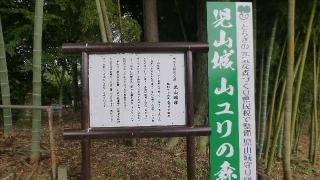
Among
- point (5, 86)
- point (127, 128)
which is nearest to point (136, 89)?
point (127, 128)

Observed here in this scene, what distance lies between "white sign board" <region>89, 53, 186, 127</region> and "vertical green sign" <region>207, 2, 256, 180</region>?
0.32 m

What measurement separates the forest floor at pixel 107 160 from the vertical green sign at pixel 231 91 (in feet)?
5.38

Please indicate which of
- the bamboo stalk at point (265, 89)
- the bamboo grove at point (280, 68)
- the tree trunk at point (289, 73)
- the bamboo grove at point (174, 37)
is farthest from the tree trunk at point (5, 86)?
the bamboo stalk at point (265, 89)

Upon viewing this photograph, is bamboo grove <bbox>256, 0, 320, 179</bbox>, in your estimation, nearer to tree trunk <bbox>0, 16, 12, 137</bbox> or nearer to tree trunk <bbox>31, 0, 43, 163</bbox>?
tree trunk <bbox>31, 0, 43, 163</bbox>

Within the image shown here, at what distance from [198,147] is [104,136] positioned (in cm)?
304

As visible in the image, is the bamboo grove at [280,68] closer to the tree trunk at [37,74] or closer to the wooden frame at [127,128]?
the wooden frame at [127,128]

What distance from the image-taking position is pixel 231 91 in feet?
10.1

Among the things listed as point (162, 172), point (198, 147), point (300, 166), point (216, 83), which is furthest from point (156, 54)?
point (300, 166)

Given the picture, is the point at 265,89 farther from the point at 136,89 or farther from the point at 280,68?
the point at 136,89

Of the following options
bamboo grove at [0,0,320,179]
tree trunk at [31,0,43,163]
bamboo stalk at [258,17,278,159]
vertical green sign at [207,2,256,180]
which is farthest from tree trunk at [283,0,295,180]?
tree trunk at [31,0,43,163]

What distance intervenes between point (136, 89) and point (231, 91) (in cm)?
76

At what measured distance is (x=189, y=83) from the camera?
288cm

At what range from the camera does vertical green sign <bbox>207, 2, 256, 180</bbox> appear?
3.06 m

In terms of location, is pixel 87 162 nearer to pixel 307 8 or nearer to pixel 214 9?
pixel 214 9
